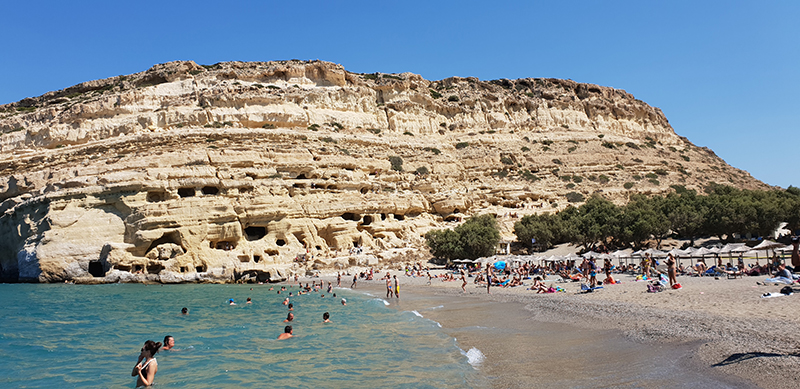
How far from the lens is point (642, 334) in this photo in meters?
9.64

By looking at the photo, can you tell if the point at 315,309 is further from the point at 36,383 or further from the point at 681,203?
the point at 681,203

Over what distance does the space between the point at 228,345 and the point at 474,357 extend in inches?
261

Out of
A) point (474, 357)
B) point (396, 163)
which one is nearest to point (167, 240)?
point (396, 163)

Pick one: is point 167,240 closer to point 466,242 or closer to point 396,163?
point 466,242

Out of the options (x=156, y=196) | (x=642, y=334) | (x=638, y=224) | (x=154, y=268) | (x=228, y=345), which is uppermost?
(x=156, y=196)

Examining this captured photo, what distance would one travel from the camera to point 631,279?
20.5 m

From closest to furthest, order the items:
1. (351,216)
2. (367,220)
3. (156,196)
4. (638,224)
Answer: (638,224) → (156,196) → (351,216) → (367,220)

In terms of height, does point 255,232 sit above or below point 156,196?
below

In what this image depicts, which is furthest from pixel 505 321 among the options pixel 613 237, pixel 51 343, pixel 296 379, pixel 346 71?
pixel 346 71

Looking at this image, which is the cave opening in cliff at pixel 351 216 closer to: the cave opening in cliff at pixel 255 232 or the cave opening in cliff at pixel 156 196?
the cave opening in cliff at pixel 255 232

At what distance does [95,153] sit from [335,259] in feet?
79.6

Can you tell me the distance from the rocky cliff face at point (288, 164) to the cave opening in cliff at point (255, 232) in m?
0.12

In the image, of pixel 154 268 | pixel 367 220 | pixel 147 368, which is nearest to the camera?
pixel 147 368

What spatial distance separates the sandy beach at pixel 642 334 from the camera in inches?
269
